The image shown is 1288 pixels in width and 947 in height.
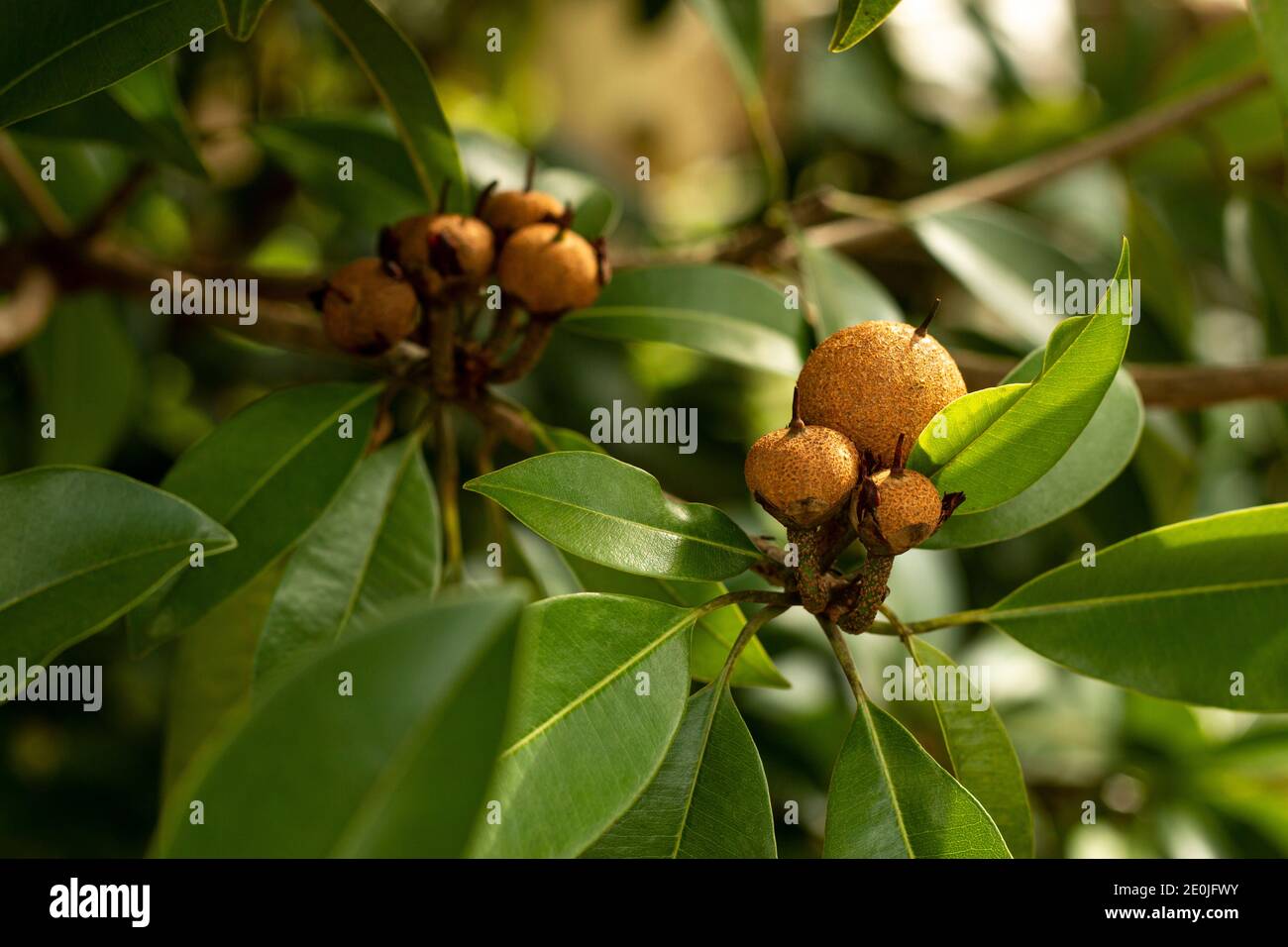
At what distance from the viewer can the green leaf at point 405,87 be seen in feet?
2.05

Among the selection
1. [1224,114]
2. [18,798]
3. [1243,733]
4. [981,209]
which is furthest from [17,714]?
[1224,114]

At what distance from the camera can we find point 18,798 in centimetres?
142

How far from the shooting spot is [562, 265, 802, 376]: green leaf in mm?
715

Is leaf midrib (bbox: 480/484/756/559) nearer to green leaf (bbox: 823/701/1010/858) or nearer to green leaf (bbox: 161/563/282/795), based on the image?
green leaf (bbox: 823/701/1010/858)

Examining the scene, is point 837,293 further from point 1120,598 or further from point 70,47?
point 70,47

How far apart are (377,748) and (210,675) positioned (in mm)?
529

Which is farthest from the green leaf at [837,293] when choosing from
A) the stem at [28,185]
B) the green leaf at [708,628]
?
the stem at [28,185]

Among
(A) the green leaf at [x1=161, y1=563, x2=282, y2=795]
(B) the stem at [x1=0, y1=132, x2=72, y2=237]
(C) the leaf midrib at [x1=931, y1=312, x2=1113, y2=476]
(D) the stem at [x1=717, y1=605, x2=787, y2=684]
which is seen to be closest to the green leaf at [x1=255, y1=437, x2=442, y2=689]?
(A) the green leaf at [x1=161, y1=563, x2=282, y2=795]

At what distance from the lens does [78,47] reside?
1.77 ft

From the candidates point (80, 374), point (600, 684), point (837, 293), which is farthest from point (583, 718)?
point (80, 374)

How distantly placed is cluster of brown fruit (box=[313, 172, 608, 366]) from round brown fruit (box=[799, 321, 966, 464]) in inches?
7.1

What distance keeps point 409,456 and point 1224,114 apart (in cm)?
122

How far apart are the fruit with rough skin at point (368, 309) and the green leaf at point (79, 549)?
0.15 meters
